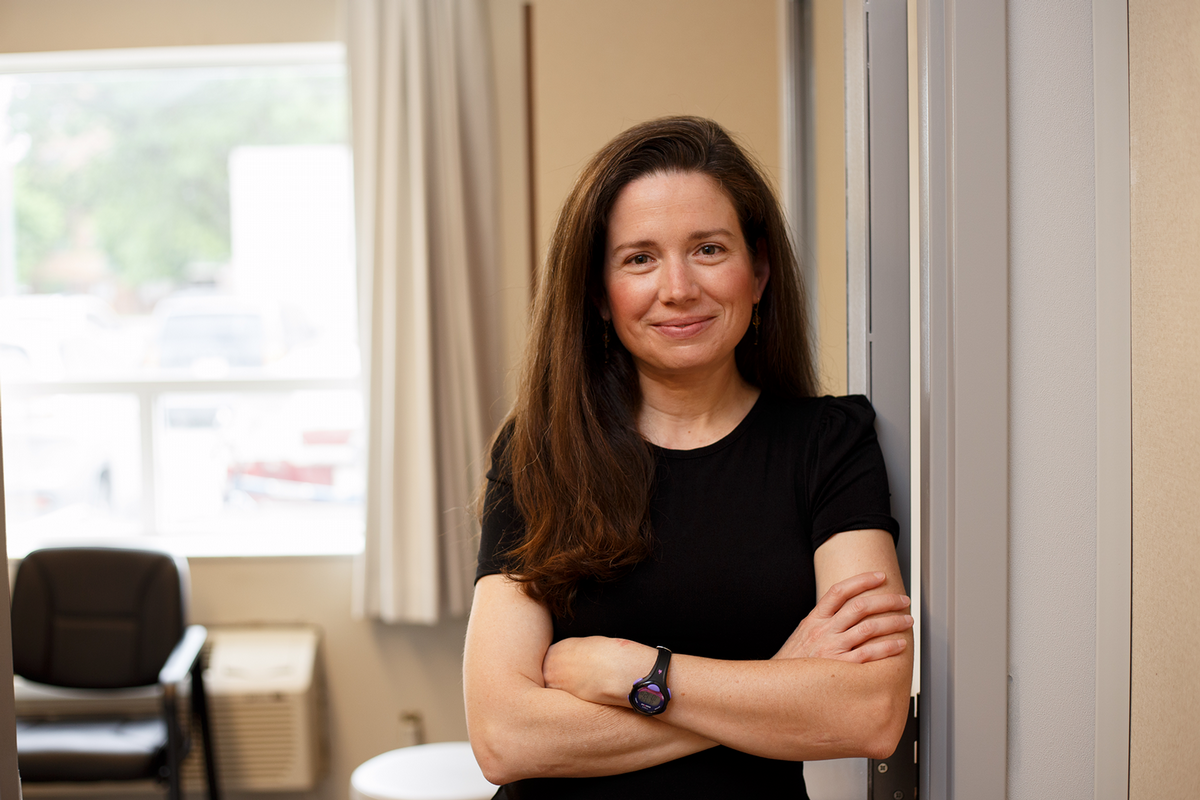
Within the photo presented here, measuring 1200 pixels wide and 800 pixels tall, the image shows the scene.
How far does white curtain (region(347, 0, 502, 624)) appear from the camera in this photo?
293 centimetres

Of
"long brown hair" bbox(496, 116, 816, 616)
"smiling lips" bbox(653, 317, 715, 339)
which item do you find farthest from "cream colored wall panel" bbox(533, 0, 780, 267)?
"smiling lips" bbox(653, 317, 715, 339)

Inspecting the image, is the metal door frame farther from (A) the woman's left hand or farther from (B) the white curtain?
(B) the white curtain

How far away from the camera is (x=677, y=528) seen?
1.14 m

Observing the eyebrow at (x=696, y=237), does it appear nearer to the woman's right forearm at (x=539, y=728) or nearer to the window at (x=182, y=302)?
the woman's right forearm at (x=539, y=728)

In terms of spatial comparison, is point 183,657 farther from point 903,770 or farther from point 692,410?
point 903,770

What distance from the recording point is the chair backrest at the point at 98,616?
270 cm

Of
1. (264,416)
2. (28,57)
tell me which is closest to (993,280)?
(264,416)

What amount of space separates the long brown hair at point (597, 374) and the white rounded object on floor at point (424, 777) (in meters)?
1.23

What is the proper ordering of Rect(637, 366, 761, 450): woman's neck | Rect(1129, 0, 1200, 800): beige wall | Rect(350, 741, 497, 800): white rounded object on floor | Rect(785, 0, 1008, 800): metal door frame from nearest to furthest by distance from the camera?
Rect(1129, 0, 1200, 800): beige wall
Rect(785, 0, 1008, 800): metal door frame
Rect(637, 366, 761, 450): woman's neck
Rect(350, 741, 497, 800): white rounded object on floor

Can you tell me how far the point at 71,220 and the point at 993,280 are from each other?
11.1ft

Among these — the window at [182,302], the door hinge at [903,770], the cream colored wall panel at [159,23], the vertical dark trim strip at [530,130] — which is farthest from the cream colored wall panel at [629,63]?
the door hinge at [903,770]

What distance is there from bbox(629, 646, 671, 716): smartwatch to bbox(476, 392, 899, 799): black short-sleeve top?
4.4 inches

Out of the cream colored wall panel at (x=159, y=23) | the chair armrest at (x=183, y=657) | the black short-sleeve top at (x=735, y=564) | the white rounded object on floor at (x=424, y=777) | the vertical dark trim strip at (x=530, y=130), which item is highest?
the cream colored wall panel at (x=159, y=23)

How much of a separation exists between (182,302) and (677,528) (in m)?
2.78
